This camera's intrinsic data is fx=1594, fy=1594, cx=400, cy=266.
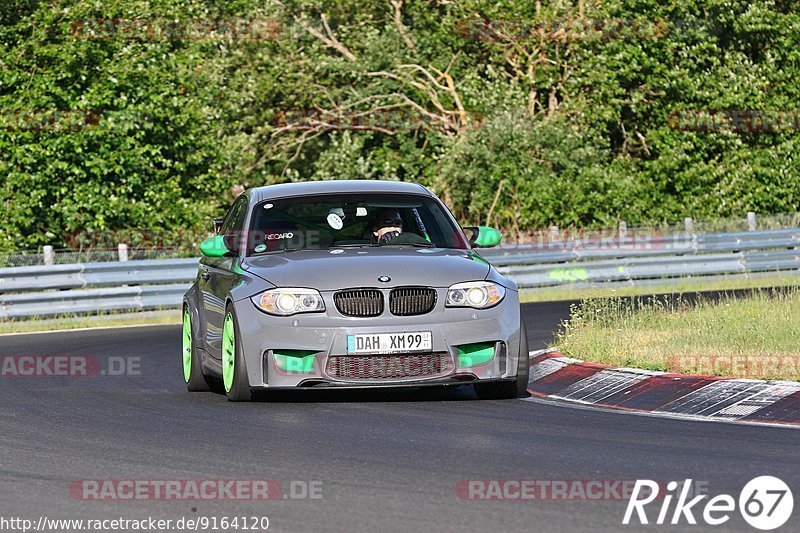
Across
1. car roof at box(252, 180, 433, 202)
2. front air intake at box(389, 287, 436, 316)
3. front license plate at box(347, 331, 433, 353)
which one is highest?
car roof at box(252, 180, 433, 202)

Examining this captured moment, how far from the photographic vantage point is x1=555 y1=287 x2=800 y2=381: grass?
459 inches

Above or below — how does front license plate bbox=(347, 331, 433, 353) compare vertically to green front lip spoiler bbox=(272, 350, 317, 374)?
above

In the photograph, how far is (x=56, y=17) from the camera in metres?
32.6

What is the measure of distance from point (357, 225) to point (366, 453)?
395cm

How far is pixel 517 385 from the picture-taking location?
1141 cm

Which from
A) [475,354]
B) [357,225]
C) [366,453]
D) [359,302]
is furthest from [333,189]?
[366,453]

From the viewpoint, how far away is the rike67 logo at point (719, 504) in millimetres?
6555

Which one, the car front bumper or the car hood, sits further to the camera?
the car hood

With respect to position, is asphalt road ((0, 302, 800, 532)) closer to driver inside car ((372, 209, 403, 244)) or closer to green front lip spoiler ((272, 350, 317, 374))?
green front lip spoiler ((272, 350, 317, 374))

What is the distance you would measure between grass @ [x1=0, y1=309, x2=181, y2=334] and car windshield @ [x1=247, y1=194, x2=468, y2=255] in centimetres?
1205

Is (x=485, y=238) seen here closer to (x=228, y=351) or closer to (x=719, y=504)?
(x=228, y=351)

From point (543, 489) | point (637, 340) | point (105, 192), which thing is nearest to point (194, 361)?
point (637, 340)

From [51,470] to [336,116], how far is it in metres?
33.0

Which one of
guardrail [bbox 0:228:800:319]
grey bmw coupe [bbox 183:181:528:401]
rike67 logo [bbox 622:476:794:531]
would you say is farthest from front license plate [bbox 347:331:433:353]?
guardrail [bbox 0:228:800:319]
